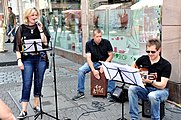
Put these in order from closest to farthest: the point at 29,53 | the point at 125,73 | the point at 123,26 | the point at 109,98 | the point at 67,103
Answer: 1. the point at 125,73
2. the point at 29,53
3. the point at 67,103
4. the point at 109,98
5. the point at 123,26

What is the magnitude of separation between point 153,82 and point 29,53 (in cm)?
199

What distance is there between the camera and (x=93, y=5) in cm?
837

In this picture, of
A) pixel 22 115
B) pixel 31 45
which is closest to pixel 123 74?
pixel 31 45

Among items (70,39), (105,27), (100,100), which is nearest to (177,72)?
(100,100)

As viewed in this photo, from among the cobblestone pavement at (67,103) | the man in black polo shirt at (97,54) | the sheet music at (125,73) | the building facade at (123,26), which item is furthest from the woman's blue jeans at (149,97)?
the man in black polo shirt at (97,54)

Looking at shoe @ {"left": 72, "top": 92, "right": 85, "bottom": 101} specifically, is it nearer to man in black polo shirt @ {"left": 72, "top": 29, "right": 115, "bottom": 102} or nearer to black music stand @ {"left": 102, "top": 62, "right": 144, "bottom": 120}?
man in black polo shirt @ {"left": 72, "top": 29, "right": 115, "bottom": 102}

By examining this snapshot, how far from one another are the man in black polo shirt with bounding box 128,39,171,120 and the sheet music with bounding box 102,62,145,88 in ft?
0.78

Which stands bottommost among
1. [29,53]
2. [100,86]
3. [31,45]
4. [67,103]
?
[67,103]

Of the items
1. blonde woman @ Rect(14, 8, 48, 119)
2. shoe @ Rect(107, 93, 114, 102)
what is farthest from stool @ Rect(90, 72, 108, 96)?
blonde woman @ Rect(14, 8, 48, 119)

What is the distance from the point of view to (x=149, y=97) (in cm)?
389

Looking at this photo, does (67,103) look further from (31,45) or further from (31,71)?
(31,45)

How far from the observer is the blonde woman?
4.30 m

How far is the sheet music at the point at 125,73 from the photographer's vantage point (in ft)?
11.8

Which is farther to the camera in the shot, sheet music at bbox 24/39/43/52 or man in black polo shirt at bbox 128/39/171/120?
sheet music at bbox 24/39/43/52
